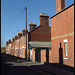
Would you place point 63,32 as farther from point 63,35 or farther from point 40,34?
point 40,34

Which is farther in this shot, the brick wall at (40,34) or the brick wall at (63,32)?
the brick wall at (40,34)

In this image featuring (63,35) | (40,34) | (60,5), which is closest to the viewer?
(63,35)

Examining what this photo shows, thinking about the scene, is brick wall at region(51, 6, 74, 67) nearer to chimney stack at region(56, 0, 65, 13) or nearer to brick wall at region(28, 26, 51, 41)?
chimney stack at region(56, 0, 65, 13)

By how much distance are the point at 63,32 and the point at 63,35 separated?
371 millimetres

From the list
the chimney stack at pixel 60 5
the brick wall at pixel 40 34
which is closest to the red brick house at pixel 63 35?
A: the chimney stack at pixel 60 5

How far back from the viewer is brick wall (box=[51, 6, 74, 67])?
15645 millimetres

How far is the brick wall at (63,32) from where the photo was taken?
616 inches

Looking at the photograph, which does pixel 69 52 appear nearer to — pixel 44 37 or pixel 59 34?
pixel 59 34

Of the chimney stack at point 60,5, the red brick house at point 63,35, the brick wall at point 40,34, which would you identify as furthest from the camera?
the brick wall at point 40,34

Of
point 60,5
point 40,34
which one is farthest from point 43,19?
point 60,5

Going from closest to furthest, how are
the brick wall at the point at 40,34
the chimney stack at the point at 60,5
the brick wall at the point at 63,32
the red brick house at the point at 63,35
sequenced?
the brick wall at the point at 63,32
the red brick house at the point at 63,35
the chimney stack at the point at 60,5
the brick wall at the point at 40,34

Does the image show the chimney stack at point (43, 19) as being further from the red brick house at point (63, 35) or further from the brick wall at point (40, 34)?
the red brick house at point (63, 35)

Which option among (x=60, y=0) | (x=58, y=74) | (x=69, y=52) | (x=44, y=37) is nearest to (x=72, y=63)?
(x=69, y=52)

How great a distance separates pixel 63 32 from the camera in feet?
57.3
